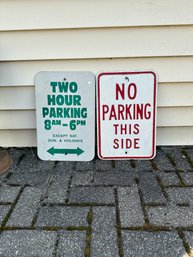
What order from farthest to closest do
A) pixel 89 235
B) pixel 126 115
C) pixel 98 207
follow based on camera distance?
1. pixel 126 115
2. pixel 98 207
3. pixel 89 235

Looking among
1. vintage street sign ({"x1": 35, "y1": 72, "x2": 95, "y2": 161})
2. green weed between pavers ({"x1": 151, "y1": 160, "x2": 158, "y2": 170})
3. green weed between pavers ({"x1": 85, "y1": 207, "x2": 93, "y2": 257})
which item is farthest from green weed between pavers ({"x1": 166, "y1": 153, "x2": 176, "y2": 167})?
green weed between pavers ({"x1": 85, "y1": 207, "x2": 93, "y2": 257})

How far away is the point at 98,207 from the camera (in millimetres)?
1914

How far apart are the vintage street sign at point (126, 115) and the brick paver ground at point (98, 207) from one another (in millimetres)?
107

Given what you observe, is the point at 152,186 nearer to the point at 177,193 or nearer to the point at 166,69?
the point at 177,193

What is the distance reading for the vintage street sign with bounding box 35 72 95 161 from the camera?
238cm

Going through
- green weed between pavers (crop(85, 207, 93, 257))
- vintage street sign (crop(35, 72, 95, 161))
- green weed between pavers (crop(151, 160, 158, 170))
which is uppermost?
vintage street sign (crop(35, 72, 95, 161))

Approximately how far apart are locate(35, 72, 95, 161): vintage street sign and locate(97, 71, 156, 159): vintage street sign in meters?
0.09

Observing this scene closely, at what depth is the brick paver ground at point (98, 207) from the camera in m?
1.62

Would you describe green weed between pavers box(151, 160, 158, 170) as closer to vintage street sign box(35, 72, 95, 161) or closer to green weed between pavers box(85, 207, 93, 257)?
vintage street sign box(35, 72, 95, 161)

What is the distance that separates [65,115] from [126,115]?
0.46 m

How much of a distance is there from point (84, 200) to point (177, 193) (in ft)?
1.96

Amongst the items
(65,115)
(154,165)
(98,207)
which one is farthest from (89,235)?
(65,115)

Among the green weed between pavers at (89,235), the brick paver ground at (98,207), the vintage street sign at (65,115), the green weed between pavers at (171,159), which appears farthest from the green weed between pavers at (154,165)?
the green weed between pavers at (89,235)

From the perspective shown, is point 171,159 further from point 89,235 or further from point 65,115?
point 89,235
